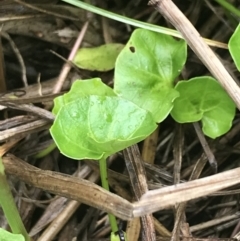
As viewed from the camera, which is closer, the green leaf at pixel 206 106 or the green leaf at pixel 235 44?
the green leaf at pixel 235 44

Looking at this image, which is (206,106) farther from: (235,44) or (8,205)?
(8,205)

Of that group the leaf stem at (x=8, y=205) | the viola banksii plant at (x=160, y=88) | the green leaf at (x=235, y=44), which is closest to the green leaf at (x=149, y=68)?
the viola banksii plant at (x=160, y=88)

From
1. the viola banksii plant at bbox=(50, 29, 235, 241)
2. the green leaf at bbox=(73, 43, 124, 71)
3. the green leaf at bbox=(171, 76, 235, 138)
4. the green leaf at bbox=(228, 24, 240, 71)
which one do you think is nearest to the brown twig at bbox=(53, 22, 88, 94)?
the green leaf at bbox=(73, 43, 124, 71)

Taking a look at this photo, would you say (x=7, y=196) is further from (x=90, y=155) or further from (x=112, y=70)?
(x=112, y=70)

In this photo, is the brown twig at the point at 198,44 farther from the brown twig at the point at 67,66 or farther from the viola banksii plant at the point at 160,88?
the brown twig at the point at 67,66

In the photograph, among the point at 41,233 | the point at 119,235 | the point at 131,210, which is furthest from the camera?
the point at 41,233

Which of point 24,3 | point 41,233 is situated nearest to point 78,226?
point 41,233

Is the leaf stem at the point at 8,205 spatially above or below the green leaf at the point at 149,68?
below
